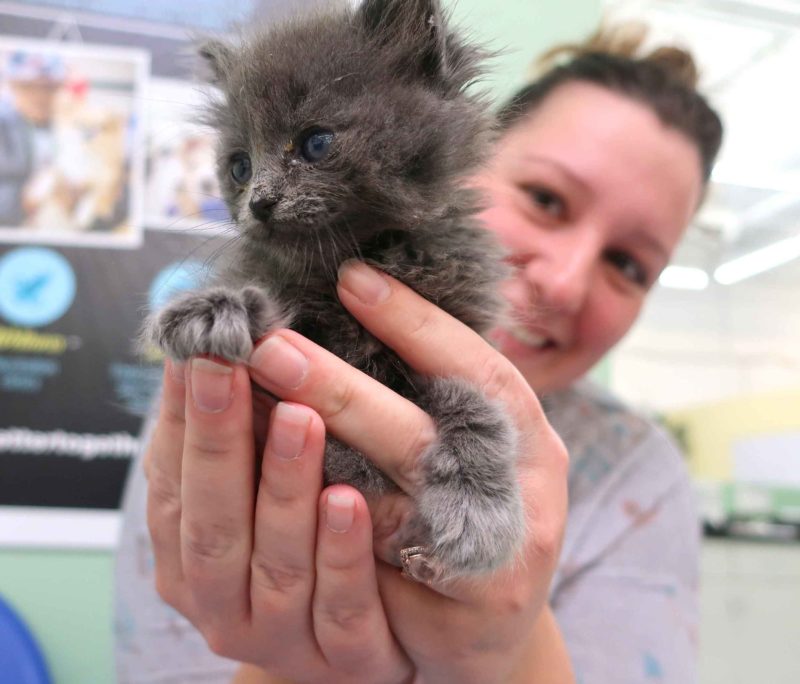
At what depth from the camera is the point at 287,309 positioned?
3.02 feet

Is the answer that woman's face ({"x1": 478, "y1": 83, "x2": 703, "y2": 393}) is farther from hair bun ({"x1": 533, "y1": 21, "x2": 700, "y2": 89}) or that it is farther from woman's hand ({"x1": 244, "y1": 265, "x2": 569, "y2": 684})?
woman's hand ({"x1": 244, "y1": 265, "x2": 569, "y2": 684})

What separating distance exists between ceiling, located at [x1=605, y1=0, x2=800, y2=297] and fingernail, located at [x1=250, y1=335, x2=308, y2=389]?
2213mm

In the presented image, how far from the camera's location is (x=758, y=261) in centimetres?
621

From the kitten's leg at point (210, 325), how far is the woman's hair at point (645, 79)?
3.37 feet

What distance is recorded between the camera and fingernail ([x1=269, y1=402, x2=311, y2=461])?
0.84 m

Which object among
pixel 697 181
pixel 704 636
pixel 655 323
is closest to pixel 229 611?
pixel 697 181

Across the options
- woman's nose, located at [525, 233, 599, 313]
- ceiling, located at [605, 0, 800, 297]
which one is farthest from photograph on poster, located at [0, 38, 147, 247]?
ceiling, located at [605, 0, 800, 297]

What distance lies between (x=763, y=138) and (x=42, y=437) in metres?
5.01

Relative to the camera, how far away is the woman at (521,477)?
0.88 metres

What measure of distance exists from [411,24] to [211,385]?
0.57m

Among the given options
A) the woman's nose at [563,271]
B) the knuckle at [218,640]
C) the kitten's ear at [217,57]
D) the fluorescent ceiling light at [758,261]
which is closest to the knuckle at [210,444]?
the knuckle at [218,640]

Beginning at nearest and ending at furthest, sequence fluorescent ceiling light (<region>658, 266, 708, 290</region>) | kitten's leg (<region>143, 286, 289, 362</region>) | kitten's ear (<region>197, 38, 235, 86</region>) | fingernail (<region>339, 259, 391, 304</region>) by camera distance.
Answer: kitten's leg (<region>143, 286, 289, 362</region>), fingernail (<region>339, 259, 391, 304</region>), kitten's ear (<region>197, 38, 235, 86</region>), fluorescent ceiling light (<region>658, 266, 708, 290</region>)

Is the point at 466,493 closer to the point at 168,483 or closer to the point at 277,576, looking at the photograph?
the point at 277,576

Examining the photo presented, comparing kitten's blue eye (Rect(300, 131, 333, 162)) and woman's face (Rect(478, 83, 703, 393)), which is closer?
kitten's blue eye (Rect(300, 131, 333, 162))
